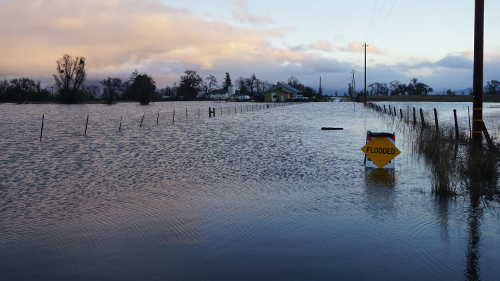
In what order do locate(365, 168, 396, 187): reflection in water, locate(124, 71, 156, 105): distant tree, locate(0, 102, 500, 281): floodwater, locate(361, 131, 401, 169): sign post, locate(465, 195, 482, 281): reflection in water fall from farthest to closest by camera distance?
locate(124, 71, 156, 105): distant tree < locate(361, 131, 401, 169): sign post < locate(365, 168, 396, 187): reflection in water < locate(0, 102, 500, 281): floodwater < locate(465, 195, 482, 281): reflection in water

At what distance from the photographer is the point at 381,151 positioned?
12.8 metres

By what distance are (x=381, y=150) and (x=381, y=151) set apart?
3 cm

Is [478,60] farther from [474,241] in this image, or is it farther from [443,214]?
[474,241]

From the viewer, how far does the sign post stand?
495 inches

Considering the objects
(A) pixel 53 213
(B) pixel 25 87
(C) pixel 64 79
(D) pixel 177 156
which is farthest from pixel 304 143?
(B) pixel 25 87

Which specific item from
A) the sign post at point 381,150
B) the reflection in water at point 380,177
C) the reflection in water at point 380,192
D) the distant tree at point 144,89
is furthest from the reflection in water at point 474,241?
the distant tree at point 144,89

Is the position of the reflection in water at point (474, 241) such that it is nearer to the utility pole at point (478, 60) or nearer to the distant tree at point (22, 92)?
the utility pole at point (478, 60)

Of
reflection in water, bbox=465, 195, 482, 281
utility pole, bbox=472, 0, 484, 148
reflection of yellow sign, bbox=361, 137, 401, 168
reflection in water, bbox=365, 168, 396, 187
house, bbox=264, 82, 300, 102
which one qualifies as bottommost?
reflection in water, bbox=465, 195, 482, 281

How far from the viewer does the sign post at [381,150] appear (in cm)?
1258

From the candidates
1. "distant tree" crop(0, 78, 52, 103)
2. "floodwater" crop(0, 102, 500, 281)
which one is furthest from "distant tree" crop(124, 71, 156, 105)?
"floodwater" crop(0, 102, 500, 281)

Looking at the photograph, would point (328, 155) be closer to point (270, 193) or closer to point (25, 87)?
point (270, 193)

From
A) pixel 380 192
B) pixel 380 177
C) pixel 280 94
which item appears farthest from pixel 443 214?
pixel 280 94

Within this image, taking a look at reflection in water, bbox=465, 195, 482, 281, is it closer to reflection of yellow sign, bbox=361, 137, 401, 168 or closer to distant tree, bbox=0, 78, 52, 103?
reflection of yellow sign, bbox=361, 137, 401, 168

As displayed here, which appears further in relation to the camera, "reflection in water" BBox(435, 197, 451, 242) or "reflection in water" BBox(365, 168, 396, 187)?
"reflection in water" BBox(365, 168, 396, 187)
